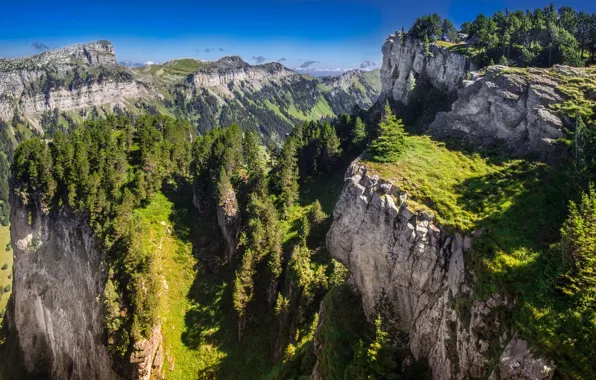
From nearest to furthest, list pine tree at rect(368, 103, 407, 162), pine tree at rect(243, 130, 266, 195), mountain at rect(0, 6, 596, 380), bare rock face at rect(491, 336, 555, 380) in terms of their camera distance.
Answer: bare rock face at rect(491, 336, 555, 380)
mountain at rect(0, 6, 596, 380)
pine tree at rect(368, 103, 407, 162)
pine tree at rect(243, 130, 266, 195)

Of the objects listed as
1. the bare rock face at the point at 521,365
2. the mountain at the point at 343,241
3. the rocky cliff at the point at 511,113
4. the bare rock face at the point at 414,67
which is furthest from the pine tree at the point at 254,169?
the bare rock face at the point at 521,365

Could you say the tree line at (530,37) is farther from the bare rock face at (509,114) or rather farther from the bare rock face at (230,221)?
the bare rock face at (230,221)

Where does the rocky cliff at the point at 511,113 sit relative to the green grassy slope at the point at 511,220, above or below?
above

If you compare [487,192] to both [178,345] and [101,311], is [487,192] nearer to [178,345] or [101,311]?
[178,345]

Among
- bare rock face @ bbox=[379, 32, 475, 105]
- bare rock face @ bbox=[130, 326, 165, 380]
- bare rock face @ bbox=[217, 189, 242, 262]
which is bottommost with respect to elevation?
bare rock face @ bbox=[130, 326, 165, 380]

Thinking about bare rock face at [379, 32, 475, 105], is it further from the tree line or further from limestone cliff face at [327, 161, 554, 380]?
limestone cliff face at [327, 161, 554, 380]

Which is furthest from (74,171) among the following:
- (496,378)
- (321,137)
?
(496,378)

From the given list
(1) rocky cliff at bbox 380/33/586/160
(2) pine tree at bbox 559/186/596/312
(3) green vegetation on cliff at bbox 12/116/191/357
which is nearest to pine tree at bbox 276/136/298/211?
(3) green vegetation on cliff at bbox 12/116/191/357
